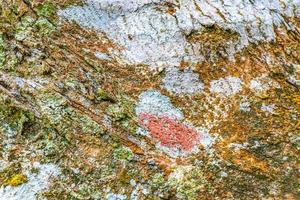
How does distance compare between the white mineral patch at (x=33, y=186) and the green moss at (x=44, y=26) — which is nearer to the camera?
the white mineral patch at (x=33, y=186)

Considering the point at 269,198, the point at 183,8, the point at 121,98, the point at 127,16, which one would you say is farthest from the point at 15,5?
the point at 269,198

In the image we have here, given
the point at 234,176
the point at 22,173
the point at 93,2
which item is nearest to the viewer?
the point at 22,173

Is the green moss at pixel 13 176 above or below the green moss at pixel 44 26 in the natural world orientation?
below

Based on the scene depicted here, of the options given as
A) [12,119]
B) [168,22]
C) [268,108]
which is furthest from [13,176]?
[268,108]

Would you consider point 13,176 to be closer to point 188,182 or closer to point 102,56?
point 188,182

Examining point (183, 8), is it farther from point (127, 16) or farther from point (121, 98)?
point (121, 98)

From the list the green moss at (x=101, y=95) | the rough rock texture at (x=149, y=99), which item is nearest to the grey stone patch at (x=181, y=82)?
the rough rock texture at (x=149, y=99)

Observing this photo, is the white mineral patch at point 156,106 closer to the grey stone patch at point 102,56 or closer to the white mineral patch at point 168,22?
the white mineral patch at point 168,22
